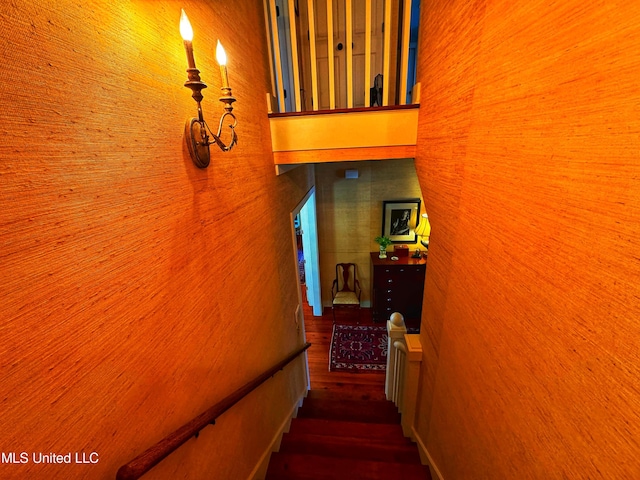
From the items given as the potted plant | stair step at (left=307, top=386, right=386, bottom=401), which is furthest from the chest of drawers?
stair step at (left=307, top=386, right=386, bottom=401)

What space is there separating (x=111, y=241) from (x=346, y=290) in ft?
13.3

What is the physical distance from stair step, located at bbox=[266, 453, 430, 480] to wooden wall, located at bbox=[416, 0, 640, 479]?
20.5 inches

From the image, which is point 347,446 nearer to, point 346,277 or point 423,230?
point 346,277

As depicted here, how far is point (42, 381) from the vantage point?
20.4 inches

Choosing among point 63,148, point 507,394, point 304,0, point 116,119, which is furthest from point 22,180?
point 304,0

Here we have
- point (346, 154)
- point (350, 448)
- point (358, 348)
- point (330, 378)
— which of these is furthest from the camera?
point (358, 348)

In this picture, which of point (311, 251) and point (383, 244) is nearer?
point (383, 244)

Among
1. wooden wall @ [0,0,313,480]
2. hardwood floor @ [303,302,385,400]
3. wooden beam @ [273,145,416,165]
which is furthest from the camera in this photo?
hardwood floor @ [303,302,385,400]

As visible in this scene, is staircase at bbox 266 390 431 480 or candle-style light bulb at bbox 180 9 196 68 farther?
staircase at bbox 266 390 431 480

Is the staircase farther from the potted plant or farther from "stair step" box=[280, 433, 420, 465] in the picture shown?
the potted plant

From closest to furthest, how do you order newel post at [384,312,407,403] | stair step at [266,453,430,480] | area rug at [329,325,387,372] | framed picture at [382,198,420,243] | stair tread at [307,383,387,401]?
stair step at [266,453,430,480], newel post at [384,312,407,403], stair tread at [307,383,387,401], area rug at [329,325,387,372], framed picture at [382,198,420,243]

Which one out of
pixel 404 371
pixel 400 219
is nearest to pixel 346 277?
pixel 400 219

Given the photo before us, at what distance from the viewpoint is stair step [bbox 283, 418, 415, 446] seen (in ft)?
7.52

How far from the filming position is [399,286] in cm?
405
